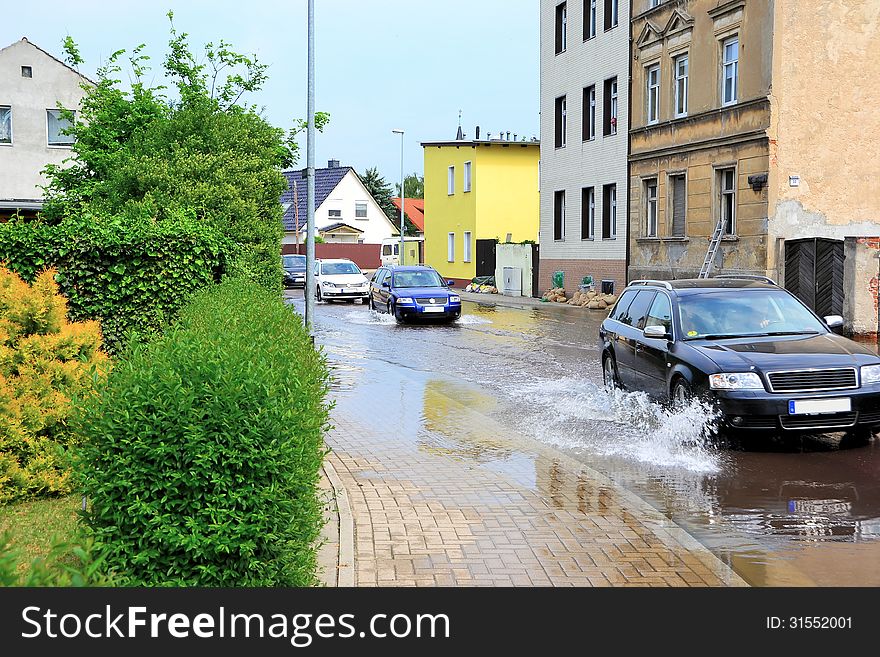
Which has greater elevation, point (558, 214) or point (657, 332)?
point (558, 214)

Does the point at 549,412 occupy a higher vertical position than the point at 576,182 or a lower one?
lower

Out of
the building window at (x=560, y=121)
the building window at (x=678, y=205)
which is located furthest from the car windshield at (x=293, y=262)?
the building window at (x=678, y=205)

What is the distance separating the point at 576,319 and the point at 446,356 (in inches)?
424

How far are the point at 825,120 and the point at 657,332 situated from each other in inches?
679

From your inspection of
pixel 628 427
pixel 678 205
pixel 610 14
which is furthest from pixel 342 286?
pixel 628 427

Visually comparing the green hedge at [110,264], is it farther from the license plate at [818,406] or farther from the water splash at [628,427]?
the license plate at [818,406]

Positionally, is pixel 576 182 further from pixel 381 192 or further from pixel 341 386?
pixel 381 192

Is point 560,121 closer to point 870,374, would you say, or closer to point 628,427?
point 628,427

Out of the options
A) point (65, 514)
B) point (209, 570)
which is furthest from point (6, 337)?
point (209, 570)

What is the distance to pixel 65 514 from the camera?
724 centimetres

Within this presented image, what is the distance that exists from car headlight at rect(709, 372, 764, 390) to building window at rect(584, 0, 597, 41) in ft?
96.5

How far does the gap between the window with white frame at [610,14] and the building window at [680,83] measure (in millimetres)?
5120

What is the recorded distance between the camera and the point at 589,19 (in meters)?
37.2

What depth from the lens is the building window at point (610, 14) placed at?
35.1 m
